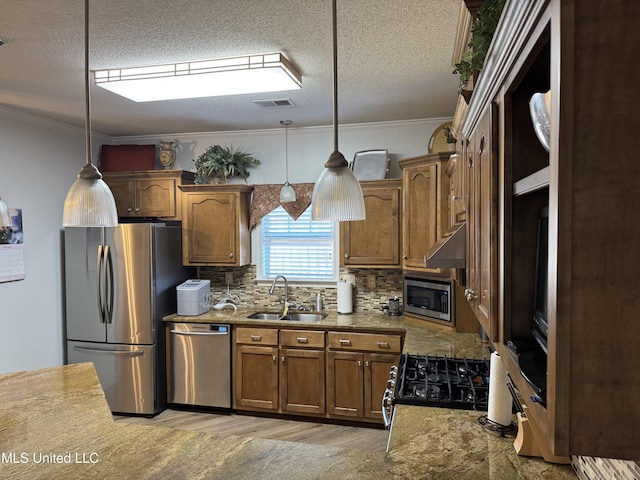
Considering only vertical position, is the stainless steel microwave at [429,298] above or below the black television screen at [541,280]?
below

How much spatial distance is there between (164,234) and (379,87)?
7.79 ft

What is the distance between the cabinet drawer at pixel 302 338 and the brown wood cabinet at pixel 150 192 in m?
1.65

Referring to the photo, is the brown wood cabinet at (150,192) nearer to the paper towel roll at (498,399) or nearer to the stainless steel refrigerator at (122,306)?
the stainless steel refrigerator at (122,306)

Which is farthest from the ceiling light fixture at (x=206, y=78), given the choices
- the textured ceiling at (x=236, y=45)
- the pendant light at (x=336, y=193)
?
the pendant light at (x=336, y=193)

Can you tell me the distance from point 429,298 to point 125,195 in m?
3.16

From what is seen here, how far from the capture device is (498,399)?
1827 mm

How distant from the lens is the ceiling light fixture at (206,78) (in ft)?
8.84

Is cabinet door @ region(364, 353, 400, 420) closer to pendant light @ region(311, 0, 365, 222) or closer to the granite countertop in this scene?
the granite countertop

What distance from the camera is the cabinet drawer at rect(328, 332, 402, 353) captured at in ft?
12.6

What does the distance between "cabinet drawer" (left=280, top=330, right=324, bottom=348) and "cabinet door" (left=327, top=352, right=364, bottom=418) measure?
0.15 m

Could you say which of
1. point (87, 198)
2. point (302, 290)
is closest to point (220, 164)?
point (302, 290)

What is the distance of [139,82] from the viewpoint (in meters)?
2.94

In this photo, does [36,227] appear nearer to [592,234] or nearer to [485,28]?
[485,28]

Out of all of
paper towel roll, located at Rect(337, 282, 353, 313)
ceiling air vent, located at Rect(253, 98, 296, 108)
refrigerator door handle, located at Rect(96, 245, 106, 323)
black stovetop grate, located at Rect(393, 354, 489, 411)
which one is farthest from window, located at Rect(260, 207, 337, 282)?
black stovetop grate, located at Rect(393, 354, 489, 411)
